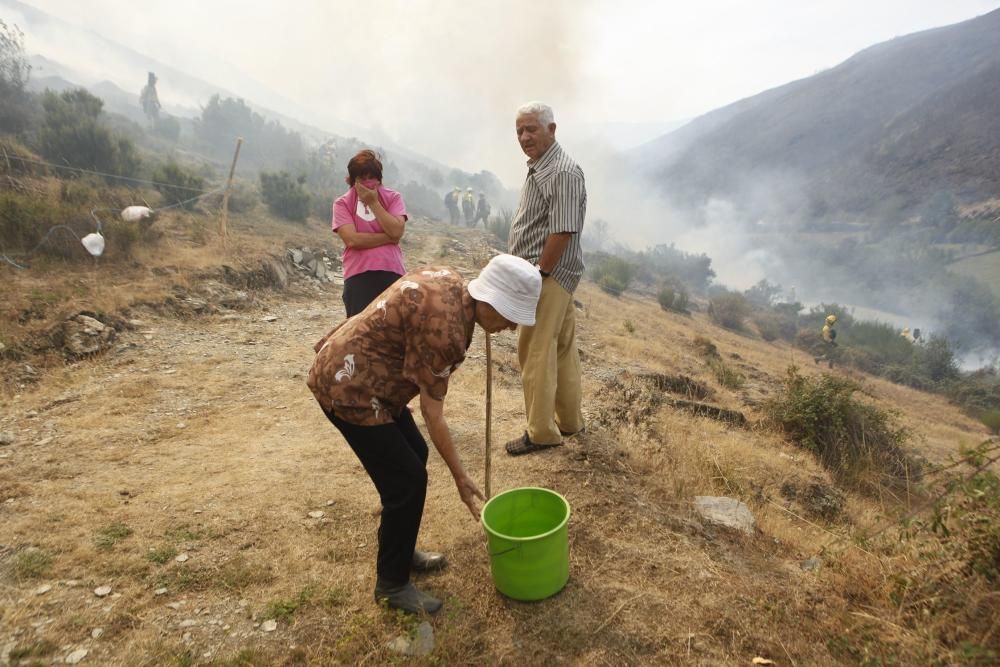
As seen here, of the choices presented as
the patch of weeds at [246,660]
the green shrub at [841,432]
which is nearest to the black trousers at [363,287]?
the patch of weeds at [246,660]

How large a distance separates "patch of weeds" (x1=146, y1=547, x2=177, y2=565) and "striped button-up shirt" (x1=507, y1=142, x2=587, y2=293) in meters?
2.52

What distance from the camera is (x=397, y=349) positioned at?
5.81ft

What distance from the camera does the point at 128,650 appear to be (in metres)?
1.91

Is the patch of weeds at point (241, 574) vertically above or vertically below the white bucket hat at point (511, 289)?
below

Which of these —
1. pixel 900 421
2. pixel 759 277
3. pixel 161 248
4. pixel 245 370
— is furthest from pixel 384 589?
pixel 759 277

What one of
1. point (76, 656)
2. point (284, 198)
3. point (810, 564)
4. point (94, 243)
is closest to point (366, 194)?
point (76, 656)

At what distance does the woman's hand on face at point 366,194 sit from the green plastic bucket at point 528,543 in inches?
77.2

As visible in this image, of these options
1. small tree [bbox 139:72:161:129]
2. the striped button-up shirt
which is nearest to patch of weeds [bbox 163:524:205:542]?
the striped button-up shirt

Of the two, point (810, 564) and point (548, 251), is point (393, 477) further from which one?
point (810, 564)

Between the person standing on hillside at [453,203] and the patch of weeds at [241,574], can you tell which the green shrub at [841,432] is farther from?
the person standing on hillside at [453,203]

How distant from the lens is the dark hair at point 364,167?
3.02 metres

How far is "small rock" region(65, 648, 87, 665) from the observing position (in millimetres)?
1849

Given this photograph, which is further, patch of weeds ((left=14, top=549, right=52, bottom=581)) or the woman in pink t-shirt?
the woman in pink t-shirt

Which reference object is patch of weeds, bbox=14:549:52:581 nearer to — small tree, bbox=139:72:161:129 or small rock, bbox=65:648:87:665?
small rock, bbox=65:648:87:665
